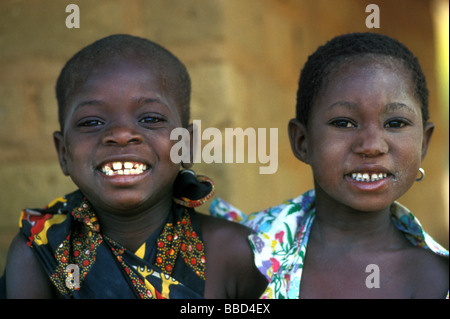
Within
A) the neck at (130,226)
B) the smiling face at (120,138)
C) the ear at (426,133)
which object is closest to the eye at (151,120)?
the smiling face at (120,138)

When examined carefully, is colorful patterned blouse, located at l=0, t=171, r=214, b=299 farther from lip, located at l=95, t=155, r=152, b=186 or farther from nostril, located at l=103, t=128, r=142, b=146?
nostril, located at l=103, t=128, r=142, b=146

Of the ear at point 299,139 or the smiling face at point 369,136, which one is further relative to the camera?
the ear at point 299,139

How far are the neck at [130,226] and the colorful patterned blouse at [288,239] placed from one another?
37 centimetres

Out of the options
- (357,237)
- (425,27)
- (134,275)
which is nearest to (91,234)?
(134,275)

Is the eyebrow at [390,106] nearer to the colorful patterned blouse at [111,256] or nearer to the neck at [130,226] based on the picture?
the colorful patterned blouse at [111,256]

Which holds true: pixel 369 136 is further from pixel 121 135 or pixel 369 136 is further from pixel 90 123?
pixel 90 123

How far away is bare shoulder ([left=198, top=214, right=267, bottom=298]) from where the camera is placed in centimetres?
207

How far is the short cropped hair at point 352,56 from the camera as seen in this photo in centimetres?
203

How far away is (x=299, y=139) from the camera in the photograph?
2.17 metres

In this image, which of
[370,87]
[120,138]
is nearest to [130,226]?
[120,138]

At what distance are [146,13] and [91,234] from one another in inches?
47.6

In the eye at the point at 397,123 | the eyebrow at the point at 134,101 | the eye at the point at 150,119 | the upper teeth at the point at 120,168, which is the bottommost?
the upper teeth at the point at 120,168

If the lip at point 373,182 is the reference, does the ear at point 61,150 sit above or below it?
above

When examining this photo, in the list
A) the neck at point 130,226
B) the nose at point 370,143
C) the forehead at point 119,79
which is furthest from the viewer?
the neck at point 130,226
